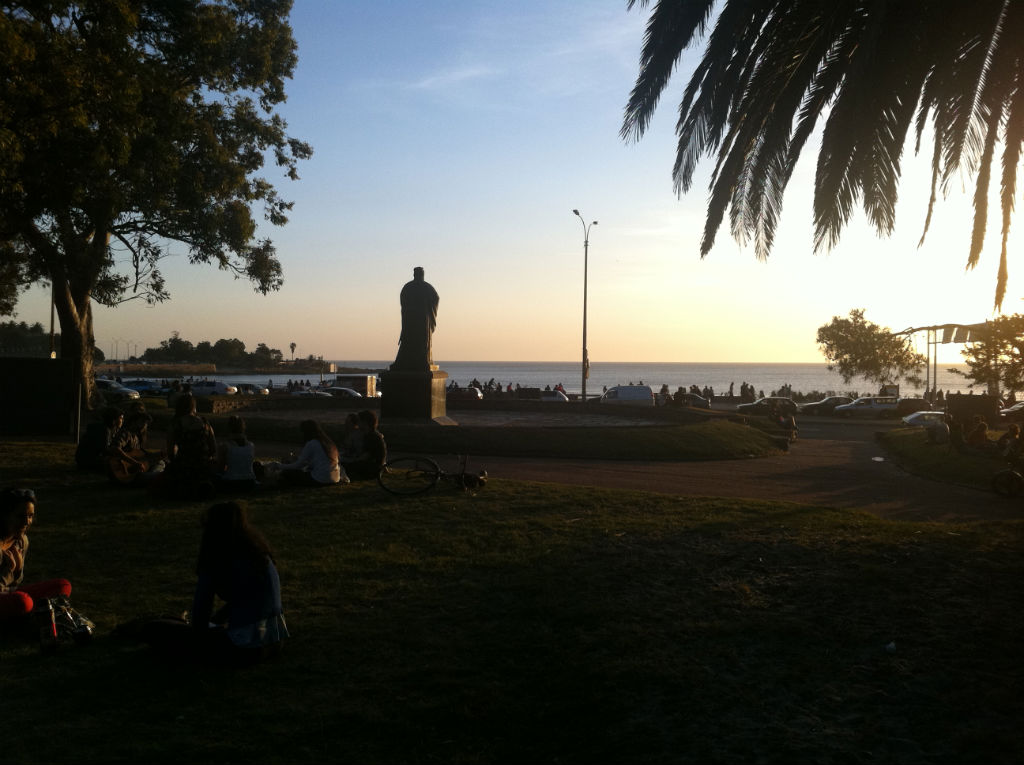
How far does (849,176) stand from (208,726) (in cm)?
556

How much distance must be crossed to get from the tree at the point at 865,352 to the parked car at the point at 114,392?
52.3m

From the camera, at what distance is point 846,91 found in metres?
6.07

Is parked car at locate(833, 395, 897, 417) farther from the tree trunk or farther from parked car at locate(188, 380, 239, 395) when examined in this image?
the tree trunk

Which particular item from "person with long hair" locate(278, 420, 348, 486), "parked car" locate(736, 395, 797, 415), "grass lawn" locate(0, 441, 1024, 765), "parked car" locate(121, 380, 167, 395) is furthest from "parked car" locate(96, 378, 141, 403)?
"parked car" locate(736, 395, 797, 415)

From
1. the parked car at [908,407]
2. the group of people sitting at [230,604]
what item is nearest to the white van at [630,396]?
the parked car at [908,407]

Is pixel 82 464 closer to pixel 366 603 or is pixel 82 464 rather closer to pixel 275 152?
pixel 366 603

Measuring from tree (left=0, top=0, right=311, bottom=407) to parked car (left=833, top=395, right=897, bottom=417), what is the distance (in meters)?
31.2

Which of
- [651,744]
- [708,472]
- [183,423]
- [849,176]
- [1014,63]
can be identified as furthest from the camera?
[708,472]

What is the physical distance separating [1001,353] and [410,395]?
656 inches

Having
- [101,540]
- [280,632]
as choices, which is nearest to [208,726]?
[280,632]

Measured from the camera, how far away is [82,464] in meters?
12.4

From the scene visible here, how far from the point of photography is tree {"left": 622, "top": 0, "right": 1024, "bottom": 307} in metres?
6.00

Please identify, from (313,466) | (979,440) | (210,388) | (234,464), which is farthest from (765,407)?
(234,464)

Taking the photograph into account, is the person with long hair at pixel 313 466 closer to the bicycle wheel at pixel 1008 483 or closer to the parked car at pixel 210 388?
the bicycle wheel at pixel 1008 483
